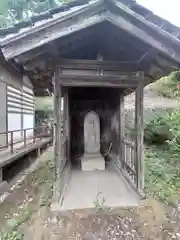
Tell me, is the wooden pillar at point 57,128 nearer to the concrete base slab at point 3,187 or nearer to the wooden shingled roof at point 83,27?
the wooden shingled roof at point 83,27

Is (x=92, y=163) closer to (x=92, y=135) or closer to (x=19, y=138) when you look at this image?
(x=92, y=135)

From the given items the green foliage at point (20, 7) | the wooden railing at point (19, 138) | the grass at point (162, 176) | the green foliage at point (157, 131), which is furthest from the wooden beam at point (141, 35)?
the green foliage at point (20, 7)

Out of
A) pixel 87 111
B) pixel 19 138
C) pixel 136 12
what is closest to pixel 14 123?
pixel 19 138

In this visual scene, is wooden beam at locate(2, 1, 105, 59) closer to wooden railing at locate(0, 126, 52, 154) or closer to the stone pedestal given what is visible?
the stone pedestal

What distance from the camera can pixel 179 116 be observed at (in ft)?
25.2

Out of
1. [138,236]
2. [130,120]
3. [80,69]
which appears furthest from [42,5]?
[138,236]

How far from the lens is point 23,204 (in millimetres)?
5457

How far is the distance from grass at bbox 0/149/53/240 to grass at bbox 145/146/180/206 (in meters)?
2.38

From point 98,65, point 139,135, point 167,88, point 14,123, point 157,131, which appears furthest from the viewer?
point 167,88

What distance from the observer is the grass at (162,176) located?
215 inches

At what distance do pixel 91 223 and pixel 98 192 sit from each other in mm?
1157

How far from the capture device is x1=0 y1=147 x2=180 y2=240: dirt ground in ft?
13.7

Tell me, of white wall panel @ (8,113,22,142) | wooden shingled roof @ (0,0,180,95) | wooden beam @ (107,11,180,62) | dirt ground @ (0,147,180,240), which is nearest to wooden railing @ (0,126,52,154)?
white wall panel @ (8,113,22,142)

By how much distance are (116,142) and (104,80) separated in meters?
3.46
